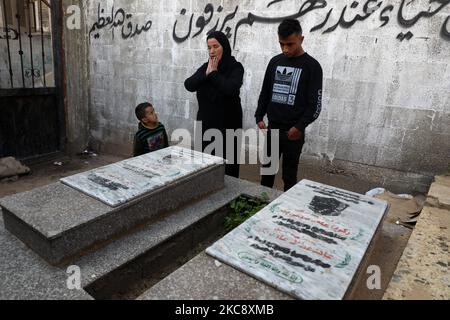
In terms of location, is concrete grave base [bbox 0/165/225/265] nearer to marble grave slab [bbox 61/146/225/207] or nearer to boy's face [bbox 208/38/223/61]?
marble grave slab [bbox 61/146/225/207]

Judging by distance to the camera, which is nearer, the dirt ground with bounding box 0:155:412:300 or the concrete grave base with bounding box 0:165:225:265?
the concrete grave base with bounding box 0:165:225:265

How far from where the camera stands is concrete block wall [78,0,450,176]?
3.45m

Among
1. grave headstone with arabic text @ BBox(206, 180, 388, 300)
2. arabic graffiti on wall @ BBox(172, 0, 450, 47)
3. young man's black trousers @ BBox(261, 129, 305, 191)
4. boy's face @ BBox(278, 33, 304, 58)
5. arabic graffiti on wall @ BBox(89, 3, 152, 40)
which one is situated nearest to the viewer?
grave headstone with arabic text @ BBox(206, 180, 388, 300)

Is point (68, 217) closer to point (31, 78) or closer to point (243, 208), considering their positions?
point (243, 208)

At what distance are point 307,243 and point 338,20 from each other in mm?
2905

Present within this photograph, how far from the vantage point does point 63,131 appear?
5.71 m

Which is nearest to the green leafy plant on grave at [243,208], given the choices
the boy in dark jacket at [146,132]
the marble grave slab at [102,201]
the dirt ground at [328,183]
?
the marble grave slab at [102,201]

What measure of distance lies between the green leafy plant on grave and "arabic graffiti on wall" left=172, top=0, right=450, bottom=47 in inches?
88.1

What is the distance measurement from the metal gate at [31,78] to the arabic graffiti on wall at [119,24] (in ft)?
1.89

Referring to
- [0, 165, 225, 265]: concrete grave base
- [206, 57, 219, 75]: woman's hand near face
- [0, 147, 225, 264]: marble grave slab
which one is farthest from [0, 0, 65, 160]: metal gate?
[0, 165, 225, 265]: concrete grave base

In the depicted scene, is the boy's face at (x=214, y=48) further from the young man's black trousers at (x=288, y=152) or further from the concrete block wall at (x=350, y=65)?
the concrete block wall at (x=350, y=65)

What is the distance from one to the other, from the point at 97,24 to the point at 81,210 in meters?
4.63

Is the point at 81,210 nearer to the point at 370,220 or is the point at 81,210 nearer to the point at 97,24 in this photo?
the point at 370,220
